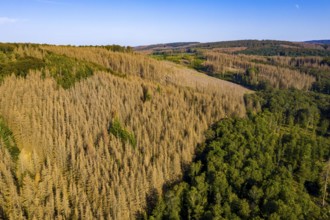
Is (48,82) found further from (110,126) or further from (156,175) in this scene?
(156,175)

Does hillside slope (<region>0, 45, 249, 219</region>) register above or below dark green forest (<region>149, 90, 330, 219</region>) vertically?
above

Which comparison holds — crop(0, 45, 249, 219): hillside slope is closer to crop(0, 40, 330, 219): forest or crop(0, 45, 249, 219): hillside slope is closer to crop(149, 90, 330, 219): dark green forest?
crop(0, 40, 330, 219): forest

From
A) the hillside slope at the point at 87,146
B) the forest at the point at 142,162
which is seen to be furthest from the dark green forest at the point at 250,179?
the hillside slope at the point at 87,146

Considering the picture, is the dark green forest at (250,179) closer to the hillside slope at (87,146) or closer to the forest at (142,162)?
the forest at (142,162)

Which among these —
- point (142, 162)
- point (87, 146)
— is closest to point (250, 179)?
point (142, 162)

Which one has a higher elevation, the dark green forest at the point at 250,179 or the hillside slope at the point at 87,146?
the hillside slope at the point at 87,146

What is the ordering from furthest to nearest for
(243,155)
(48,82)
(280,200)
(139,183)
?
(48,82) < (243,155) < (139,183) < (280,200)

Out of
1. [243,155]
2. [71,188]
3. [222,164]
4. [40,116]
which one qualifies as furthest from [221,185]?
[40,116]

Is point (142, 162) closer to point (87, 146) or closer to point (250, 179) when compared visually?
point (87, 146)

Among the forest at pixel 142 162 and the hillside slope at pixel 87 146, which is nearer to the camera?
the hillside slope at pixel 87 146

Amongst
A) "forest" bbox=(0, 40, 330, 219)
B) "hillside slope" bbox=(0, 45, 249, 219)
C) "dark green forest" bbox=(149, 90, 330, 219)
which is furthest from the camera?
"dark green forest" bbox=(149, 90, 330, 219)

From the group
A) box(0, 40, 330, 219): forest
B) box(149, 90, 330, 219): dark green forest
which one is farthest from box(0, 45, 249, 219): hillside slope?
box(149, 90, 330, 219): dark green forest
